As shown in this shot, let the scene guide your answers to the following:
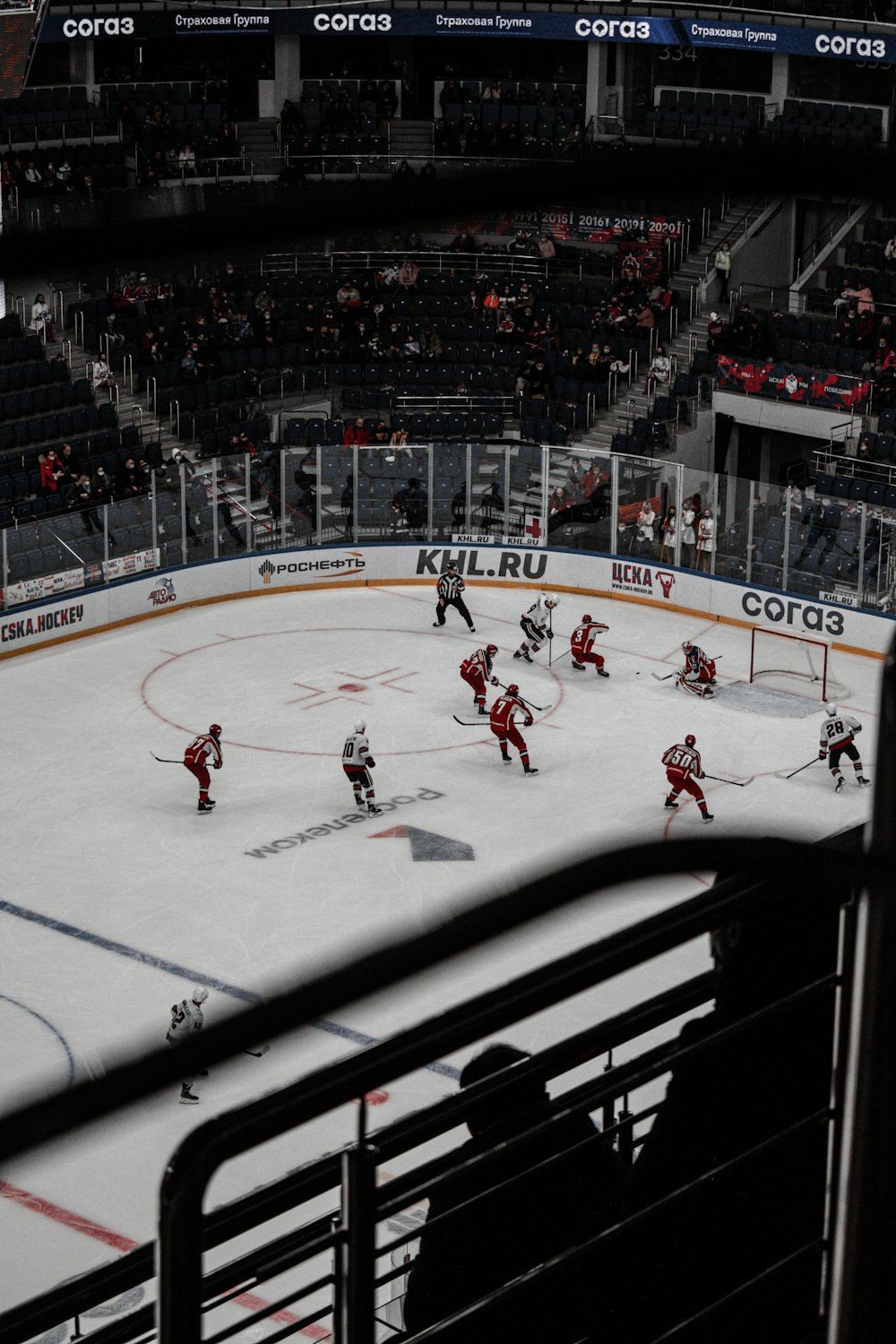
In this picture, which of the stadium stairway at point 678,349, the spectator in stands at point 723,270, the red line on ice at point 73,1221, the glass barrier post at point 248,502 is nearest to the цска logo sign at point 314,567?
the glass barrier post at point 248,502

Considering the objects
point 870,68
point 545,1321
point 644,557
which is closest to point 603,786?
point 644,557

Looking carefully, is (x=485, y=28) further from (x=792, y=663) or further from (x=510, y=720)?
(x=510, y=720)

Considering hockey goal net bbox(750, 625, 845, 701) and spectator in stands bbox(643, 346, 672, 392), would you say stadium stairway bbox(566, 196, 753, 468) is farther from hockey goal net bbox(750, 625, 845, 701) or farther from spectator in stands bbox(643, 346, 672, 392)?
hockey goal net bbox(750, 625, 845, 701)

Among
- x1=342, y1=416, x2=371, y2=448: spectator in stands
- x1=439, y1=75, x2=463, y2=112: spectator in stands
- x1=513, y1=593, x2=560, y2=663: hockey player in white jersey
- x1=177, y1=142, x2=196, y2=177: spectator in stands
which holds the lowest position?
x1=513, y1=593, x2=560, y2=663: hockey player in white jersey

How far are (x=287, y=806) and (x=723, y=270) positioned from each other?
1924cm

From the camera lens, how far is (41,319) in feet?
109

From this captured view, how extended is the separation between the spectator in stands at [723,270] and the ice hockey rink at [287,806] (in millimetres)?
9802

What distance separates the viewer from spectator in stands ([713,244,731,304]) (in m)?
36.5

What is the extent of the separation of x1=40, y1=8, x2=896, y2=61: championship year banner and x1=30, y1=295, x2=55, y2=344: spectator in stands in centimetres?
587

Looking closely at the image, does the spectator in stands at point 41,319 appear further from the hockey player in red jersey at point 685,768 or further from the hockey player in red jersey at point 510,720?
the hockey player in red jersey at point 685,768

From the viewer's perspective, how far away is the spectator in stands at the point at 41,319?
108 feet

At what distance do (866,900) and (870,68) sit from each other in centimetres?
4007

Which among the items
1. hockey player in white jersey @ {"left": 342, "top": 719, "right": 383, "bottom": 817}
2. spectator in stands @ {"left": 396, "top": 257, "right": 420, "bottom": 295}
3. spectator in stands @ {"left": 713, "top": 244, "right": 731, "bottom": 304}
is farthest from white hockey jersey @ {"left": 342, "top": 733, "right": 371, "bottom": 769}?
spectator in stands @ {"left": 713, "top": 244, "right": 731, "bottom": 304}

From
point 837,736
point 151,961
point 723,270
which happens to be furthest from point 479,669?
point 723,270
